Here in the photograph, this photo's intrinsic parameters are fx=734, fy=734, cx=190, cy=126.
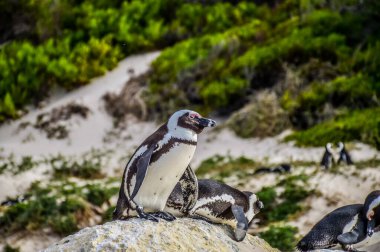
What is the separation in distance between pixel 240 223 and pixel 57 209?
688 centimetres

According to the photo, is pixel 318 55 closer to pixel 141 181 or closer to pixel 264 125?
pixel 264 125

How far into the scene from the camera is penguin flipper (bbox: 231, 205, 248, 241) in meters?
5.26

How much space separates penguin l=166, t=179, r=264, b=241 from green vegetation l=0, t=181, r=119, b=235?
5775 mm

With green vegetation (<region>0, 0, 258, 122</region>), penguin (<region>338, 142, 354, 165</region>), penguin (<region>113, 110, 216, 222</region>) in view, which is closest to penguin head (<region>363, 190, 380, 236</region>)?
penguin (<region>113, 110, 216, 222</region>)

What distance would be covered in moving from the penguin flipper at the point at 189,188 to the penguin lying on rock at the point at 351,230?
1.13 meters

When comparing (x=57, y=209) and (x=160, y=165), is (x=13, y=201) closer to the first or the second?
(x=57, y=209)

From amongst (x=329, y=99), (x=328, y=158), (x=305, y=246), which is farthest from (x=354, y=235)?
(x=329, y=99)

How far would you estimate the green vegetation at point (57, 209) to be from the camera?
11.2 metres

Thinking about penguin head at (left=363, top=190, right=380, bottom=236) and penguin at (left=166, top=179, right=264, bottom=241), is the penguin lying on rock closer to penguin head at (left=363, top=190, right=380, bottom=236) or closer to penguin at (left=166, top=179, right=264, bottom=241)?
penguin head at (left=363, top=190, right=380, bottom=236)

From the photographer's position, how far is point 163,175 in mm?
4871

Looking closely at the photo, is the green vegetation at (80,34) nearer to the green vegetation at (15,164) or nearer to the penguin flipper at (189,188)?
the green vegetation at (15,164)

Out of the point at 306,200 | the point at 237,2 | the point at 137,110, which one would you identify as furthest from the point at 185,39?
the point at 306,200

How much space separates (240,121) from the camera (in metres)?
18.2

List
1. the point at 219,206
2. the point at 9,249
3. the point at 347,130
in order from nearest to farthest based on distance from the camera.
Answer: the point at 219,206
the point at 9,249
the point at 347,130
